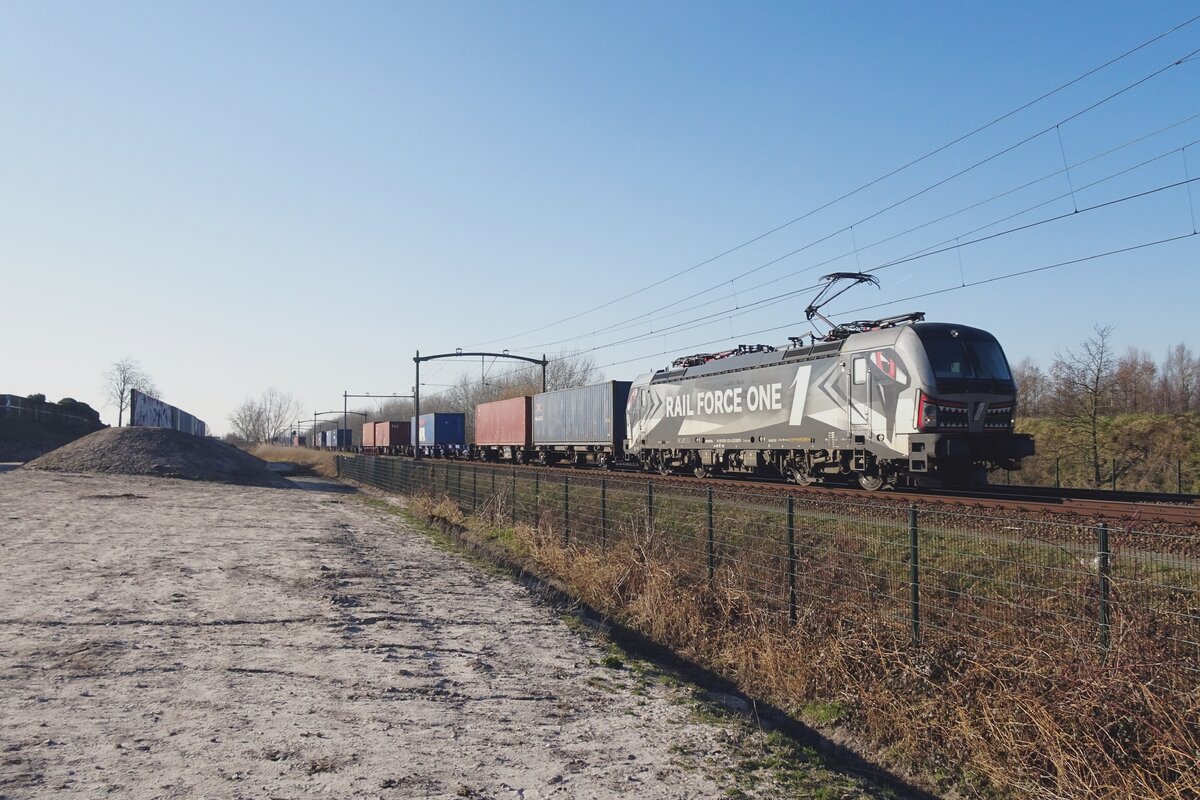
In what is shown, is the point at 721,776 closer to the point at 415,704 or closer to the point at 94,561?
the point at 415,704

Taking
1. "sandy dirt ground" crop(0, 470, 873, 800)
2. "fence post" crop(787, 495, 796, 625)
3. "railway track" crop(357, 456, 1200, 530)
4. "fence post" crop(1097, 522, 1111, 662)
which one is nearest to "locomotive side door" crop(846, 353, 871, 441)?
"railway track" crop(357, 456, 1200, 530)

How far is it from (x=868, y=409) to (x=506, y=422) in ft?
89.2

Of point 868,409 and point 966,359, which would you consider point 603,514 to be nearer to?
point 868,409

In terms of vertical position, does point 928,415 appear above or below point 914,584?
above

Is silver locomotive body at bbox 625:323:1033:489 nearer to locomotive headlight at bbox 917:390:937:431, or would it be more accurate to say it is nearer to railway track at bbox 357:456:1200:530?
locomotive headlight at bbox 917:390:937:431

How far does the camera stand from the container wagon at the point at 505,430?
38.9 m

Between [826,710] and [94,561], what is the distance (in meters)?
10.2

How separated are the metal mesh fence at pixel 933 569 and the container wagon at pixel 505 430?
83.0ft

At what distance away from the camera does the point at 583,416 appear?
1296 inches

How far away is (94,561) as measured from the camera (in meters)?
11.6

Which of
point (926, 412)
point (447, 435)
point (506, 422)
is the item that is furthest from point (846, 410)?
point (447, 435)

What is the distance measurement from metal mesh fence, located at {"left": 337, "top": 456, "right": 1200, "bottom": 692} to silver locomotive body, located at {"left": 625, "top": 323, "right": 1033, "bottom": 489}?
490 cm

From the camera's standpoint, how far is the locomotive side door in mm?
16375

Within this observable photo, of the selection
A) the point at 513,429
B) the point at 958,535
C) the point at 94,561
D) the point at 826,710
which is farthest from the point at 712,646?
the point at 513,429
